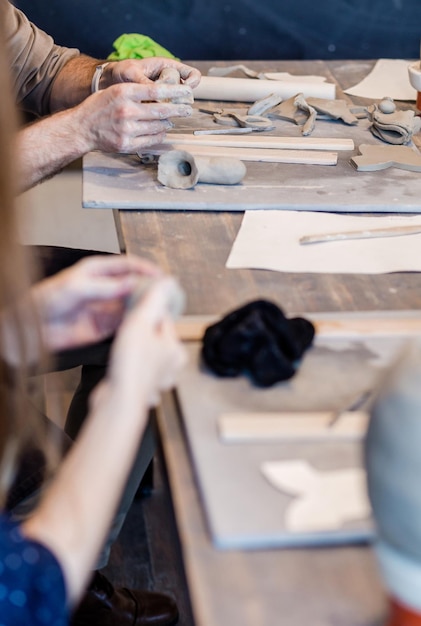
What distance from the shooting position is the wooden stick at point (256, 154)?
1.66 m

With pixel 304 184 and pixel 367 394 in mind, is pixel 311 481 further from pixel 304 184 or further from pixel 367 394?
pixel 304 184

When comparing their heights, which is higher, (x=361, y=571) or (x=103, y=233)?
(x=361, y=571)

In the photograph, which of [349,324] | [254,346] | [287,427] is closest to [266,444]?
[287,427]

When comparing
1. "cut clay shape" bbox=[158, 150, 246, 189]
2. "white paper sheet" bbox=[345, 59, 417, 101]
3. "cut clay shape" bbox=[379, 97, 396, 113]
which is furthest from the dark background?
"cut clay shape" bbox=[158, 150, 246, 189]

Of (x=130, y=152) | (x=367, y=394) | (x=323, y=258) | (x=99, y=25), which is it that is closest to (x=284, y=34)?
(x=99, y=25)

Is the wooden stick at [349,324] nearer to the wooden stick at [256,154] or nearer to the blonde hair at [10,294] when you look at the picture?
the blonde hair at [10,294]

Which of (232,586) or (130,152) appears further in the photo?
(130,152)

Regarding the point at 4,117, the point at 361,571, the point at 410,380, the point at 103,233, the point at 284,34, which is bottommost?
the point at 103,233

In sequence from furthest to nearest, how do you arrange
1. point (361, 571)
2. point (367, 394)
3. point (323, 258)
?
1. point (323, 258)
2. point (367, 394)
3. point (361, 571)

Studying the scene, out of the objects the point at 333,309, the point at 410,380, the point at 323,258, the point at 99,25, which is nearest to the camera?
the point at 410,380

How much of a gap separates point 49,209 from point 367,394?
7.36 feet

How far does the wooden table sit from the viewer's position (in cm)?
75

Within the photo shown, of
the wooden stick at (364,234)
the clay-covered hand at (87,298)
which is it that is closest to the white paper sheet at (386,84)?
the wooden stick at (364,234)

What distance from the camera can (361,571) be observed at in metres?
0.78
